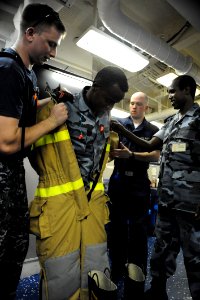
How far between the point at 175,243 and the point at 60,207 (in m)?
1.32

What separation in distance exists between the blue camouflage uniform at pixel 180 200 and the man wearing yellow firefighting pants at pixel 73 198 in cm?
83

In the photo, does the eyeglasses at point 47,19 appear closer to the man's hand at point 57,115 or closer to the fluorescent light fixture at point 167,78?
the man's hand at point 57,115

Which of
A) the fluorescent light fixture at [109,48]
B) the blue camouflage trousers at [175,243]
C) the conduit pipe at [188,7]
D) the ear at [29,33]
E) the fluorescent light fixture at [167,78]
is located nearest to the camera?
the ear at [29,33]

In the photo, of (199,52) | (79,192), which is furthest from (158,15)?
(79,192)

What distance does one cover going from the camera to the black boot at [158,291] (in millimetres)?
1920

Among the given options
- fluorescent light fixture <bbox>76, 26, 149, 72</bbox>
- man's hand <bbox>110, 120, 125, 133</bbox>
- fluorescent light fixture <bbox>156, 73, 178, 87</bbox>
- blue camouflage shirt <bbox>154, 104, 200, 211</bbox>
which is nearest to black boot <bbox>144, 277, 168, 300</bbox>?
blue camouflage shirt <bbox>154, 104, 200, 211</bbox>

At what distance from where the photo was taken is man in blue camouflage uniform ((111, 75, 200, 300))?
1.83 m

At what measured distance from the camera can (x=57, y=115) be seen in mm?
1201

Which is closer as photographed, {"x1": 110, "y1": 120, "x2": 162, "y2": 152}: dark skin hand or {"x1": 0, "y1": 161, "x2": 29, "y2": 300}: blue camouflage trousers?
{"x1": 0, "y1": 161, "x2": 29, "y2": 300}: blue camouflage trousers

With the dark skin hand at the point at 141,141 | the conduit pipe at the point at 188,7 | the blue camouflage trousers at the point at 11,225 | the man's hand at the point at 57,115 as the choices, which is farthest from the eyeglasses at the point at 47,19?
the conduit pipe at the point at 188,7

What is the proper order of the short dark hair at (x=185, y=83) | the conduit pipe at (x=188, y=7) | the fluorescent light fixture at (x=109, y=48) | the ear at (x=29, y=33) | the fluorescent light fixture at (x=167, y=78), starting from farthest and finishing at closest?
the fluorescent light fixture at (x=167, y=78) < the fluorescent light fixture at (x=109, y=48) < the conduit pipe at (x=188, y=7) < the short dark hair at (x=185, y=83) < the ear at (x=29, y=33)

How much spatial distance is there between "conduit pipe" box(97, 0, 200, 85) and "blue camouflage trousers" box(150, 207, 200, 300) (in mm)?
2364

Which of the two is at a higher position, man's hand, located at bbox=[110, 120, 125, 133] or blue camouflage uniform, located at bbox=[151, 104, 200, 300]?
man's hand, located at bbox=[110, 120, 125, 133]

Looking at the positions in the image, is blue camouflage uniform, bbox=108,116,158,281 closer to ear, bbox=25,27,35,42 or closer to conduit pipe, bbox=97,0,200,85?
ear, bbox=25,27,35,42
